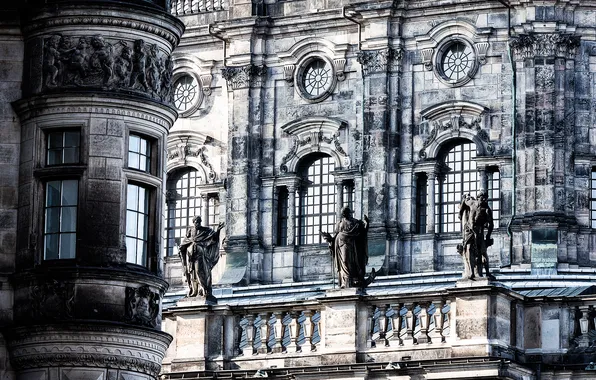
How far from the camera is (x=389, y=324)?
2402 inches

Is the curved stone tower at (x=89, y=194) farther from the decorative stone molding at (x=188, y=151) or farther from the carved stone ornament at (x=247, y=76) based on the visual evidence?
the decorative stone molding at (x=188, y=151)

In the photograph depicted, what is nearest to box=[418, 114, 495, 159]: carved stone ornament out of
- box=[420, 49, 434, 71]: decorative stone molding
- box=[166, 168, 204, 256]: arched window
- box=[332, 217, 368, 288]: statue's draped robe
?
box=[420, 49, 434, 71]: decorative stone molding

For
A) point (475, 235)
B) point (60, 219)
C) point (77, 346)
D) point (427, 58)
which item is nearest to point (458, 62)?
point (427, 58)

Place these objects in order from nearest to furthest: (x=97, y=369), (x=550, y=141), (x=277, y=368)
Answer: (x=97, y=369) < (x=277, y=368) < (x=550, y=141)

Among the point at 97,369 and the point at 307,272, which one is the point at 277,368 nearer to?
the point at 307,272

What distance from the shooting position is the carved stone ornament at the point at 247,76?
2854 inches

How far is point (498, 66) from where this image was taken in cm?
6881

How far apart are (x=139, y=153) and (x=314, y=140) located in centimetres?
3235

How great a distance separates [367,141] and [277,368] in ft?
33.1

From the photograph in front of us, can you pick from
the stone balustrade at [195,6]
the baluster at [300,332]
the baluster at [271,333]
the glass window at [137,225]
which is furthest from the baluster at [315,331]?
the glass window at [137,225]

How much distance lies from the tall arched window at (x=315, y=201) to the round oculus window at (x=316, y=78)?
69.0 inches

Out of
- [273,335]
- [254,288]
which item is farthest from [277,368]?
[254,288]

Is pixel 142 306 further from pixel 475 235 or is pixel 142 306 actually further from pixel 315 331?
pixel 315 331

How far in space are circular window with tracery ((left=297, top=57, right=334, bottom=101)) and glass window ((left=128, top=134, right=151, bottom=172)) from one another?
32.3 meters
